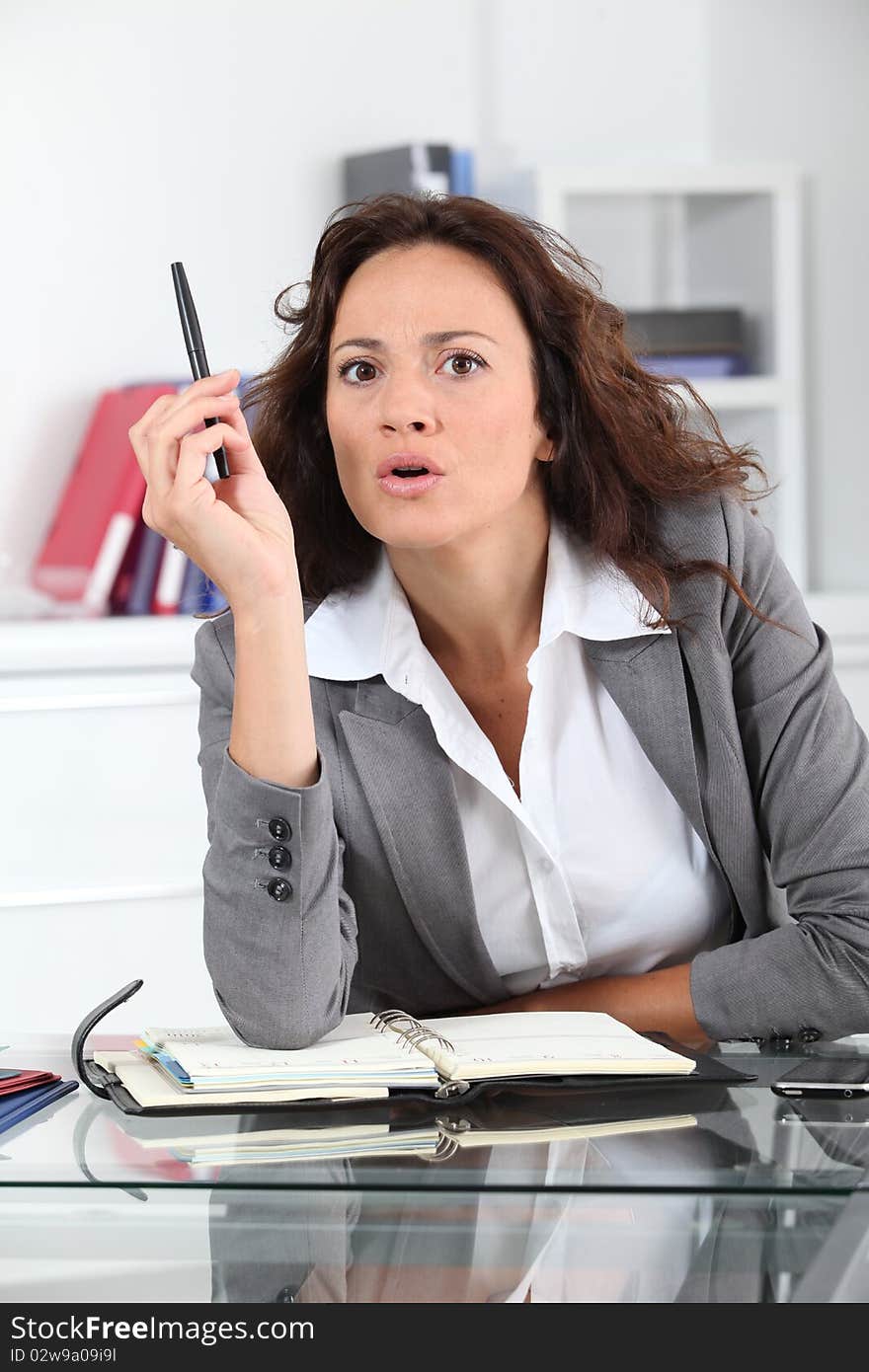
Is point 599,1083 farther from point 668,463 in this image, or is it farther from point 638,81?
point 638,81

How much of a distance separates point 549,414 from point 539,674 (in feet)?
0.82

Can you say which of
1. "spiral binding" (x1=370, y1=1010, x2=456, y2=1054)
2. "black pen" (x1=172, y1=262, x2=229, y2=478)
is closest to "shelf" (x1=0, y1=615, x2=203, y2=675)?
"black pen" (x1=172, y1=262, x2=229, y2=478)

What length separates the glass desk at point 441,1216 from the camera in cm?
74

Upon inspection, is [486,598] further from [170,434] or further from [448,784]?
[170,434]

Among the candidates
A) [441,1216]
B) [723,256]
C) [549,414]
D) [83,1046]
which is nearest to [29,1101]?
[83,1046]

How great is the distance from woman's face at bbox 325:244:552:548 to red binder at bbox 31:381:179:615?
4.92 feet

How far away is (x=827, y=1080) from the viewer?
0.99m

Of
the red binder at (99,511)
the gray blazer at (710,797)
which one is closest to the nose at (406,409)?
the gray blazer at (710,797)

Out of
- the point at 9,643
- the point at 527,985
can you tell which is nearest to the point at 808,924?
the point at 527,985

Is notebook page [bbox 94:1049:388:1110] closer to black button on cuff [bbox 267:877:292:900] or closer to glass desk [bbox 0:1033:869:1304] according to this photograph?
glass desk [bbox 0:1033:869:1304]

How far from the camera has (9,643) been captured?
2594 millimetres

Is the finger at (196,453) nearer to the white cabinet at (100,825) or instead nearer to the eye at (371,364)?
the eye at (371,364)

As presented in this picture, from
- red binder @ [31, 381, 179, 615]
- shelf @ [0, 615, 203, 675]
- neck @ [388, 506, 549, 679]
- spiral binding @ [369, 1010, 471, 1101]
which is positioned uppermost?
neck @ [388, 506, 549, 679]

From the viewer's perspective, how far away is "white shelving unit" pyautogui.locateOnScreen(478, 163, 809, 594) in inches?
120
